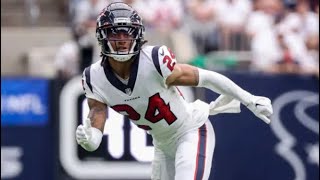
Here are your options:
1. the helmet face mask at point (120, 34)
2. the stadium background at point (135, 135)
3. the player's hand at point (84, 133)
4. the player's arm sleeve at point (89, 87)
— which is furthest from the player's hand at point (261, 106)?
the stadium background at point (135, 135)

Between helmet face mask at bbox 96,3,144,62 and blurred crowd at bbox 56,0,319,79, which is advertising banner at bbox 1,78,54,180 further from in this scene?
helmet face mask at bbox 96,3,144,62

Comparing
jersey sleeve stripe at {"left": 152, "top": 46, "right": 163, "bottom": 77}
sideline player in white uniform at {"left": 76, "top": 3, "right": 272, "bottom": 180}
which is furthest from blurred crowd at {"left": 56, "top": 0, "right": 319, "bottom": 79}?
jersey sleeve stripe at {"left": 152, "top": 46, "right": 163, "bottom": 77}

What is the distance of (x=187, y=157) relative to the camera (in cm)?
680

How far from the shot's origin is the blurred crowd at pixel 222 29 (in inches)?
460

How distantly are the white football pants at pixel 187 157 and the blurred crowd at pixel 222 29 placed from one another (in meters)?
4.23

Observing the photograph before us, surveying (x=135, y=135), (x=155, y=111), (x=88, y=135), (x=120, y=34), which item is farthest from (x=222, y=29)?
(x=88, y=135)

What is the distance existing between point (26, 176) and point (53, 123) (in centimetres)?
62

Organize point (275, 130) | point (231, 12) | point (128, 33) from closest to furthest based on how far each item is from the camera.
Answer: point (128, 33), point (275, 130), point (231, 12)

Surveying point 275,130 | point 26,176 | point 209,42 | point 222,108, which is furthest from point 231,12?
point 222,108

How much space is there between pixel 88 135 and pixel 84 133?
0.06 m

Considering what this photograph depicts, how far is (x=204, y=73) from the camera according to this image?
6730 millimetres

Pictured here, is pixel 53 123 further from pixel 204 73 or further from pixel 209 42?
pixel 204 73

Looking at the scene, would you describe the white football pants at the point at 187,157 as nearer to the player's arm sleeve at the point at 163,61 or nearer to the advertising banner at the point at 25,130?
the player's arm sleeve at the point at 163,61

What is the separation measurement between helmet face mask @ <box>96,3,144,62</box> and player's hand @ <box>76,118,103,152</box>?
1.53 ft
